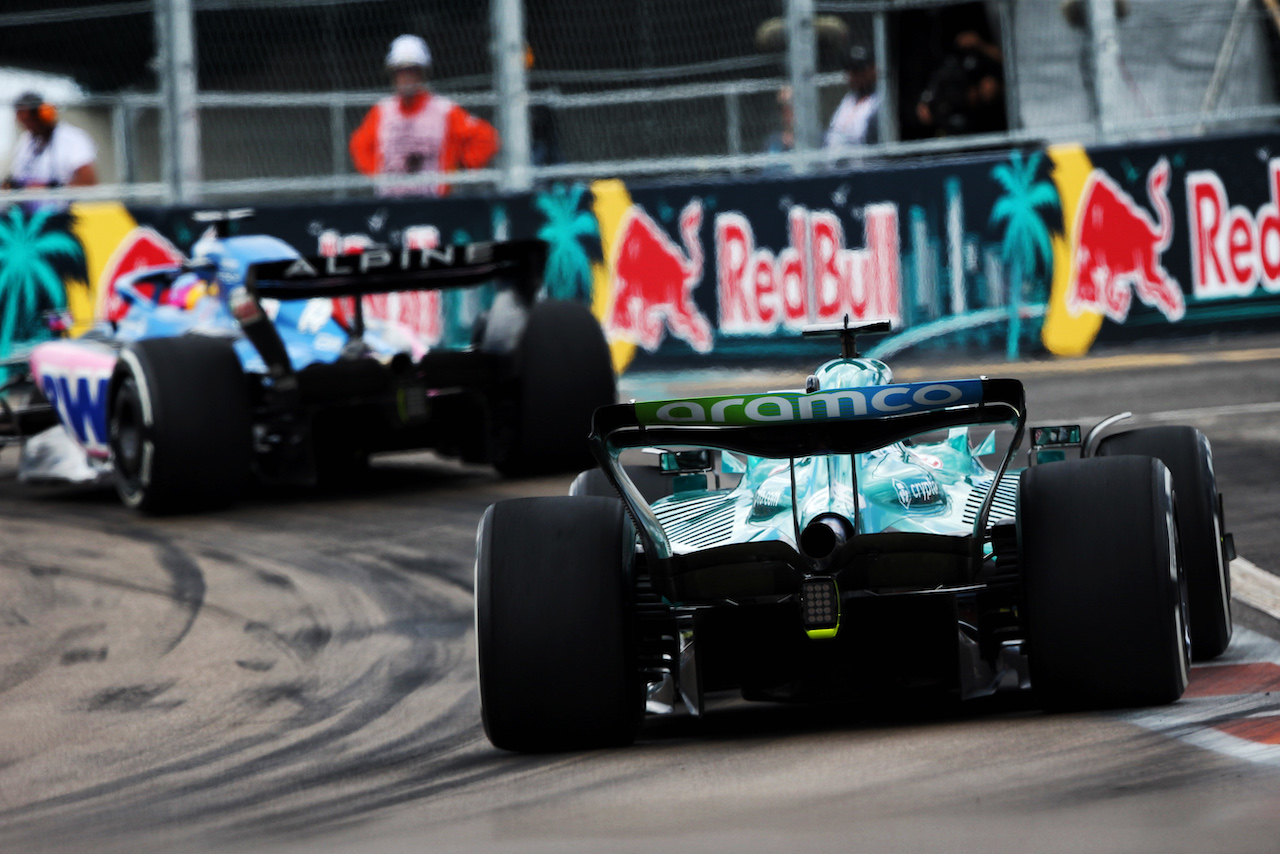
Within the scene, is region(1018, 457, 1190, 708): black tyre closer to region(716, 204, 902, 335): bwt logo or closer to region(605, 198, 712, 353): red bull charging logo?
region(716, 204, 902, 335): bwt logo

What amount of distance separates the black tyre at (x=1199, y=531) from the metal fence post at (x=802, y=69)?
956cm

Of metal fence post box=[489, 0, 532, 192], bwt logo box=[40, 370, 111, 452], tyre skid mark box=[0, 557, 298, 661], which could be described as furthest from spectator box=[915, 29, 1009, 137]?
tyre skid mark box=[0, 557, 298, 661]

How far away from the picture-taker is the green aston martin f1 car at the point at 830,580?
406 centimetres

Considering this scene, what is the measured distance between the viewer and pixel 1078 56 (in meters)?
15.5

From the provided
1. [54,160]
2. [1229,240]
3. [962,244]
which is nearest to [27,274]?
[54,160]

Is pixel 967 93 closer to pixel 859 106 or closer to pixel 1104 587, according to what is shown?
pixel 859 106

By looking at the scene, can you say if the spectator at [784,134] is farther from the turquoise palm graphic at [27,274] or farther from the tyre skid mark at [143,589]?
the tyre skid mark at [143,589]

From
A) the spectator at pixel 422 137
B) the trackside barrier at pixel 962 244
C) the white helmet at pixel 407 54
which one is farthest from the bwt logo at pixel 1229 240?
the white helmet at pixel 407 54

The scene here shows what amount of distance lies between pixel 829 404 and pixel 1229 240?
10600 mm

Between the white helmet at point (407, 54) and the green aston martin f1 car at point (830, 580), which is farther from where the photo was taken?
the white helmet at point (407, 54)

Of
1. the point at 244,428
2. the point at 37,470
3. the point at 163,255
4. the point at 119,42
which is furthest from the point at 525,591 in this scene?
the point at 119,42

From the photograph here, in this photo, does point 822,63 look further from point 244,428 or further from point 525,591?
point 525,591

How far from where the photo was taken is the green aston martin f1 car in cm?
406

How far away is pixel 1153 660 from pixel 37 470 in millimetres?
7390
